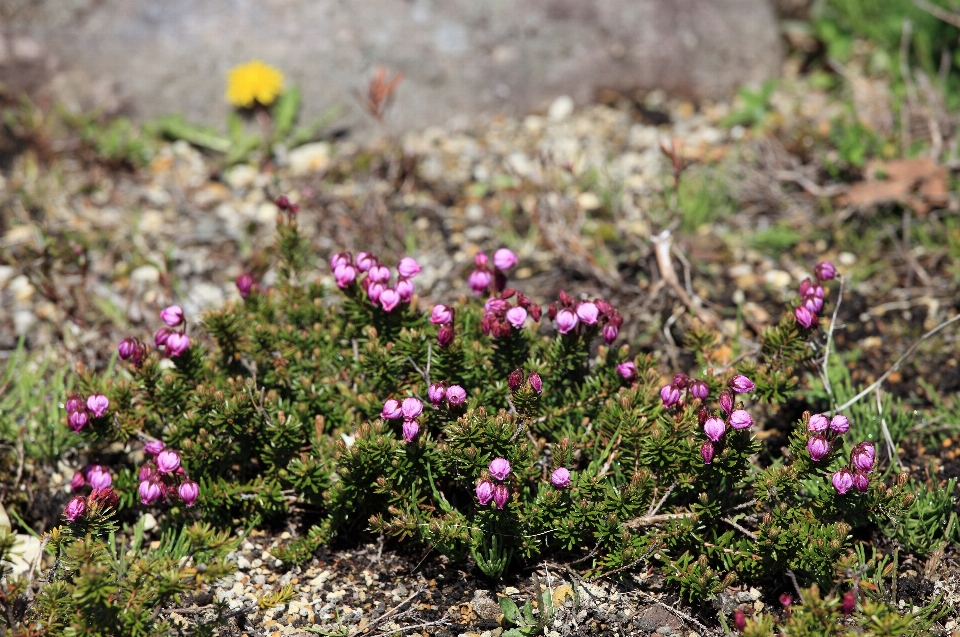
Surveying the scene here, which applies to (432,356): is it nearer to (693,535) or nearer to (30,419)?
(693,535)

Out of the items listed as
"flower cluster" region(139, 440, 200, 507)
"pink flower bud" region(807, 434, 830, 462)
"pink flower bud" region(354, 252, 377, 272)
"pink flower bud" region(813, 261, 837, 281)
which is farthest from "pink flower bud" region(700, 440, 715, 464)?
"flower cluster" region(139, 440, 200, 507)

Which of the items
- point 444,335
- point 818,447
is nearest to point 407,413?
point 444,335

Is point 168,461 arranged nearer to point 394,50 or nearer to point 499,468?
point 499,468

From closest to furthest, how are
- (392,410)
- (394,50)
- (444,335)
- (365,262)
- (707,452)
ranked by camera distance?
(707,452)
(392,410)
(444,335)
(365,262)
(394,50)

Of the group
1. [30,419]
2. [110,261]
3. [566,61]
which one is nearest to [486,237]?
[566,61]

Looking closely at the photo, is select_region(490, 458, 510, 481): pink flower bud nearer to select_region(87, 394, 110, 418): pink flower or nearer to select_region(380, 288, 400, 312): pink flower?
select_region(380, 288, 400, 312): pink flower

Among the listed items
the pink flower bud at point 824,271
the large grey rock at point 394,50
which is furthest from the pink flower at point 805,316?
the large grey rock at point 394,50
